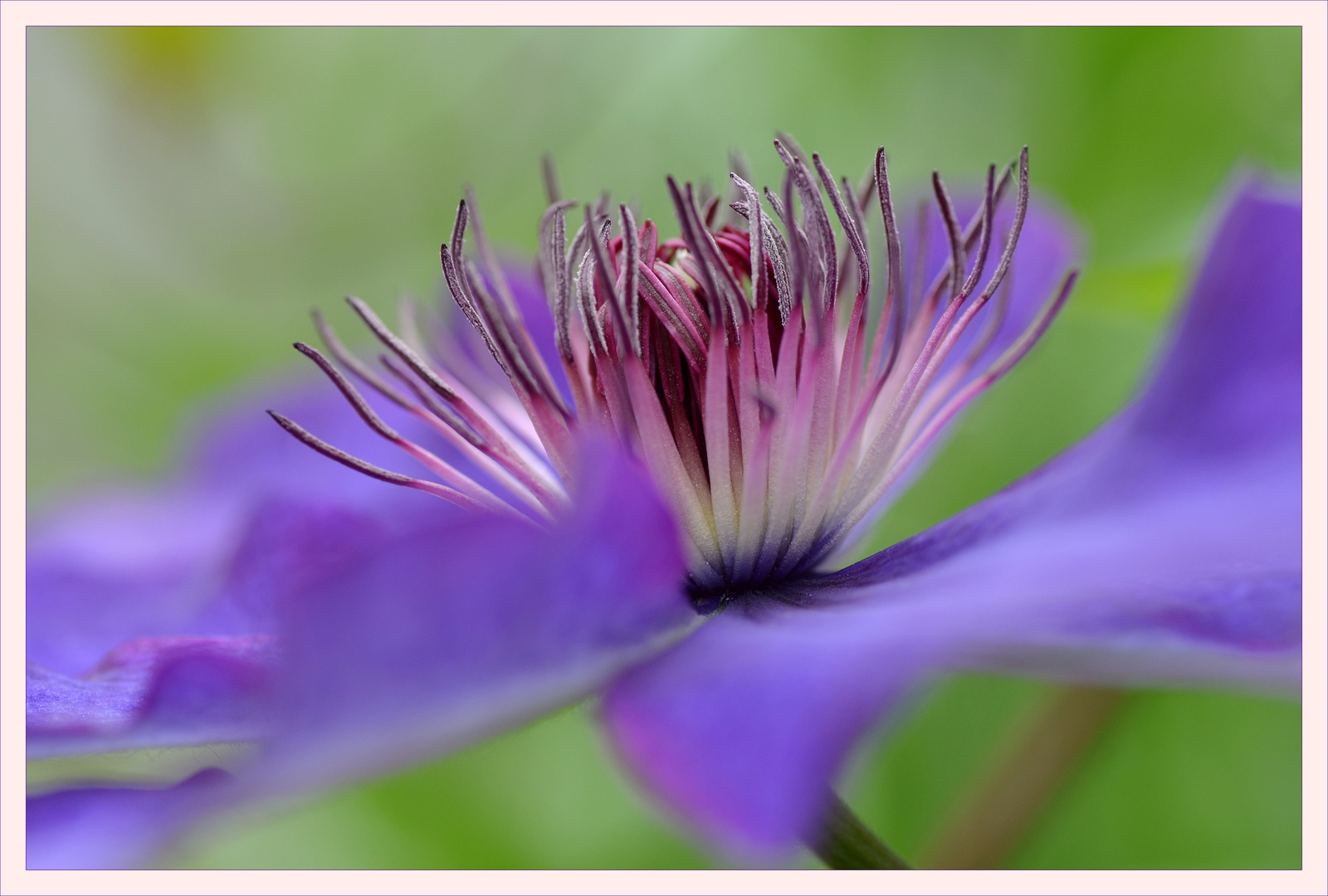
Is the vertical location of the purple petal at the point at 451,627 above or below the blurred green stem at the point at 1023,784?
above

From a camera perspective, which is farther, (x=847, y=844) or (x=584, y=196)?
(x=584, y=196)

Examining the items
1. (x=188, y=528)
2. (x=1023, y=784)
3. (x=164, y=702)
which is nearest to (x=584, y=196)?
(x=188, y=528)

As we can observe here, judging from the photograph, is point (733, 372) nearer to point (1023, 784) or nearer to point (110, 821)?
point (110, 821)

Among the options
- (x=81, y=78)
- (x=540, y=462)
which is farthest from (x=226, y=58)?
(x=540, y=462)

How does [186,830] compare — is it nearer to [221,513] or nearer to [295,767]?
[295,767]

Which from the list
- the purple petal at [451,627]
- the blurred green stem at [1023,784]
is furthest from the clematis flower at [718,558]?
the blurred green stem at [1023,784]

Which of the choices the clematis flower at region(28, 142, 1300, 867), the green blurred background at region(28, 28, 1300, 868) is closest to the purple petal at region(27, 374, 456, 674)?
the clematis flower at region(28, 142, 1300, 867)

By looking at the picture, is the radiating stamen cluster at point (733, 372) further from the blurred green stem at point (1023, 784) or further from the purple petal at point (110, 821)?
the blurred green stem at point (1023, 784)
